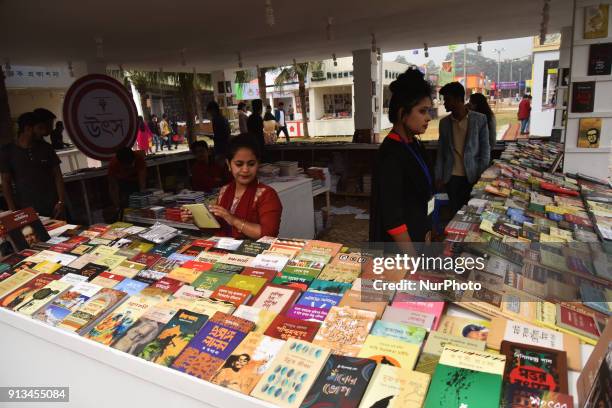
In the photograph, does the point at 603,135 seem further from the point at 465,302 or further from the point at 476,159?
the point at 465,302

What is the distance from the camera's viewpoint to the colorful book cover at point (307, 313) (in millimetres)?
1106

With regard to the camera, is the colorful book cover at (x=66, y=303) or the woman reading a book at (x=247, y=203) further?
the woman reading a book at (x=247, y=203)

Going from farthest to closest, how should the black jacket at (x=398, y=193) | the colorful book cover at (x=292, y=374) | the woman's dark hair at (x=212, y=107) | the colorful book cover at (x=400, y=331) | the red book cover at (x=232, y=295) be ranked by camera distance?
the woman's dark hair at (x=212, y=107) < the black jacket at (x=398, y=193) < the red book cover at (x=232, y=295) < the colorful book cover at (x=400, y=331) < the colorful book cover at (x=292, y=374)

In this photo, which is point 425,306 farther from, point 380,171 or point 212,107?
point 212,107

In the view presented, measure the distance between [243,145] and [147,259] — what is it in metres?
0.74

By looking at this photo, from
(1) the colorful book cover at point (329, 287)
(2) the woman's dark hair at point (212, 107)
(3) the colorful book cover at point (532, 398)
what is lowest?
(3) the colorful book cover at point (532, 398)

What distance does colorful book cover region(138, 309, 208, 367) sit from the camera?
1048 mm

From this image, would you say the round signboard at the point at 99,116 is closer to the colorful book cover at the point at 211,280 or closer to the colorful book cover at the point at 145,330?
the colorful book cover at the point at 211,280

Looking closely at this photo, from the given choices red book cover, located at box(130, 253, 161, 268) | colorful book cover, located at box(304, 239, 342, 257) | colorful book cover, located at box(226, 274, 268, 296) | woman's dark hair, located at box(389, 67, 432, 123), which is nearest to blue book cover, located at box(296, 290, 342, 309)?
colorful book cover, located at box(226, 274, 268, 296)

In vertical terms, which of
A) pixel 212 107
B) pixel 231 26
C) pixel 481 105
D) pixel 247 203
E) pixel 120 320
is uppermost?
pixel 231 26

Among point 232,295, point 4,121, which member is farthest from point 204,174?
point 232,295

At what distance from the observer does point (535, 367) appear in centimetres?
85

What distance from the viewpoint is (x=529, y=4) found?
443 cm

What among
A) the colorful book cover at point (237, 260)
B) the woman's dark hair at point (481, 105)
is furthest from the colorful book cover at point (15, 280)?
the woman's dark hair at point (481, 105)
